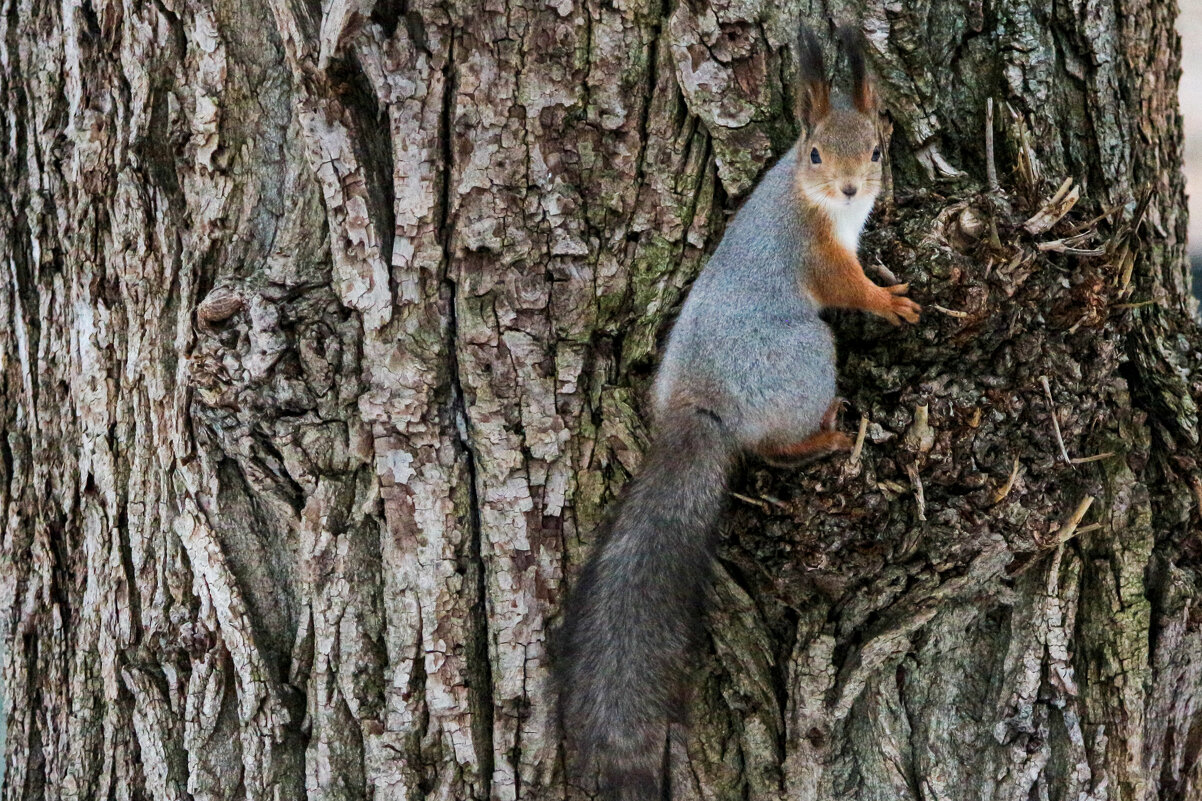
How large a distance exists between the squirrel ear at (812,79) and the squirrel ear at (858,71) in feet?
0.15

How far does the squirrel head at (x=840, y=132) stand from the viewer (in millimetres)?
1699

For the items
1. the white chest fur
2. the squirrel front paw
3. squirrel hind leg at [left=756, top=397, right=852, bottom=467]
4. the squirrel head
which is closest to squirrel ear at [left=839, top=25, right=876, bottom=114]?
the squirrel head

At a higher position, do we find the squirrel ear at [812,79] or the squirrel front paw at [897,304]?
the squirrel ear at [812,79]

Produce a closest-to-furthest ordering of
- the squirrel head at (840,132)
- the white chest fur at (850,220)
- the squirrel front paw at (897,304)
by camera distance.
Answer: the squirrel front paw at (897,304), the squirrel head at (840,132), the white chest fur at (850,220)

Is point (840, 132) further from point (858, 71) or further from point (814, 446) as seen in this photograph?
point (814, 446)

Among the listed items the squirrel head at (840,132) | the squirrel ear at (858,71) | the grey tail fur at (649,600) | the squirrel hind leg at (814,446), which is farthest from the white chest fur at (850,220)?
the grey tail fur at (649,600)

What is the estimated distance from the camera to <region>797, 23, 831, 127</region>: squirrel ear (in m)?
1.67

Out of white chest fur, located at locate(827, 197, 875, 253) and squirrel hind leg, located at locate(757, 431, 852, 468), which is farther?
white chest fur, located at locate(827, 197, 875, 253)

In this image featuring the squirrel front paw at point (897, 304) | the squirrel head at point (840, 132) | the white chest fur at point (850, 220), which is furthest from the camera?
the white chest fur at point (850, 220)

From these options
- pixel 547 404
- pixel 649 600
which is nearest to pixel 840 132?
pixel 547 404

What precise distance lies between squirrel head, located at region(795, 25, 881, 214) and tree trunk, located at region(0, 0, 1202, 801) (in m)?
0.05

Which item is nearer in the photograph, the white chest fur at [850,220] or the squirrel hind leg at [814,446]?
the squirrel hind leg at [814,446]

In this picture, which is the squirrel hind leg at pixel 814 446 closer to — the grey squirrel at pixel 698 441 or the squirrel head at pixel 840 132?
the grey squirrel at pixel 698 441

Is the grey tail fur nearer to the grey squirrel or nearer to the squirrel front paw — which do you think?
the grey squirrel
